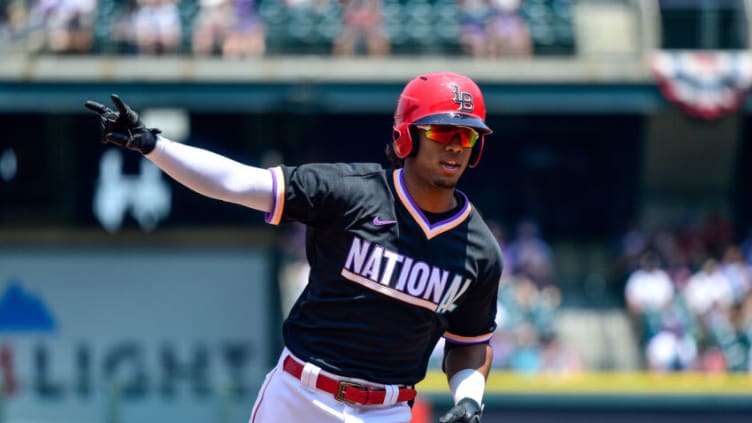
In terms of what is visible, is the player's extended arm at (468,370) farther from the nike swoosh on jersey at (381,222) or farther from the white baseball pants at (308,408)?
the nike swoosh on jersey at (381,222)

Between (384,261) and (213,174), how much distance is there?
574 mm

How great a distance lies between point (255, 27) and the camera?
41.0 ft

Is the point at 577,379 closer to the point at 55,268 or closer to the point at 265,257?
the point at 265,257

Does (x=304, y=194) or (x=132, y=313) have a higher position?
(x=304, y=194)

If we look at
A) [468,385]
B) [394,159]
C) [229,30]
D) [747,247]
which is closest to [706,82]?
[747,247]

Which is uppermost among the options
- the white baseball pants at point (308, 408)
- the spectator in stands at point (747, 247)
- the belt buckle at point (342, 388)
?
the spectator in stands at point (747, 247)

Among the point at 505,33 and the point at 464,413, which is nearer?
the point at 464,413

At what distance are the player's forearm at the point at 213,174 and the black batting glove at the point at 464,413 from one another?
0.81m

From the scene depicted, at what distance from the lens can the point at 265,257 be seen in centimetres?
1224

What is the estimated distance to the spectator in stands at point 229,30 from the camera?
12.4 metres

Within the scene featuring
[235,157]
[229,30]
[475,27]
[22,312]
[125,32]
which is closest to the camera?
[22,312]

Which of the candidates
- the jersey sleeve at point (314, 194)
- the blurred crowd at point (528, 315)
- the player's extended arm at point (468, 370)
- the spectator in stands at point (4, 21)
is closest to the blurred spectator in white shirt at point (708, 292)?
the blurred crowd at point (528, 315)

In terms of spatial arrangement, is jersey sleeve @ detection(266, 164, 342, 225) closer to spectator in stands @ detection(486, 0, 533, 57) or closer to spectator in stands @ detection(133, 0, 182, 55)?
spectator in stands @ detection(133, 0, 182, 55)

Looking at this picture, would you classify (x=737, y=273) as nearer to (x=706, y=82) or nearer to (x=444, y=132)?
(x=706, y=82)
